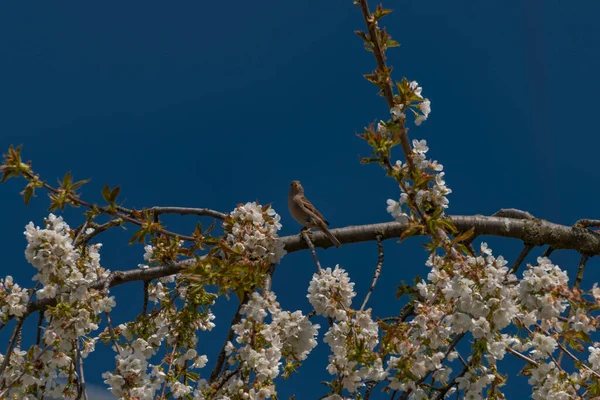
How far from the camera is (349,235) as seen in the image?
598cm

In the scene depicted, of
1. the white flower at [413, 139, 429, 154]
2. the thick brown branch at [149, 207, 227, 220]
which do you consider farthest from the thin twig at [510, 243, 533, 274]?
the thick brown branch at [149, 207, 227, 220]

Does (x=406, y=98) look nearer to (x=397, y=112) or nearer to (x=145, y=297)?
(x=397, y=112)

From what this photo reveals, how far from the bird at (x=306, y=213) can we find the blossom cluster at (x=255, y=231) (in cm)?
135

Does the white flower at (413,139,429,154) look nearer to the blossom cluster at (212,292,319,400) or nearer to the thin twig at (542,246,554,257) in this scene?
the blossom cluster at (212,292,319,400)

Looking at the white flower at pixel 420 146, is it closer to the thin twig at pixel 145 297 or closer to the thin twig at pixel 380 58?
the thin twig at pixel 380 58

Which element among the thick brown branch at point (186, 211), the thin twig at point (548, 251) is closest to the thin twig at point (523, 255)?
the thin twig at point (548, 251)

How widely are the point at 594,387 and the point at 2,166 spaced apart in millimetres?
3855

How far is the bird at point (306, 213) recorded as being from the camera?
19.5 feet

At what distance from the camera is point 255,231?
4.50 m

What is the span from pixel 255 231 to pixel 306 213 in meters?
1.67

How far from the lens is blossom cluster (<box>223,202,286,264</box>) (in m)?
4.47

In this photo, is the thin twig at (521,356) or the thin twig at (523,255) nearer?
the thin twig at (521,356)

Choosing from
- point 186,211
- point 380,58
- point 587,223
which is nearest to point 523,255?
point 587,223

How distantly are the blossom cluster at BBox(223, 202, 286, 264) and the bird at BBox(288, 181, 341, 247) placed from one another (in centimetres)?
135
